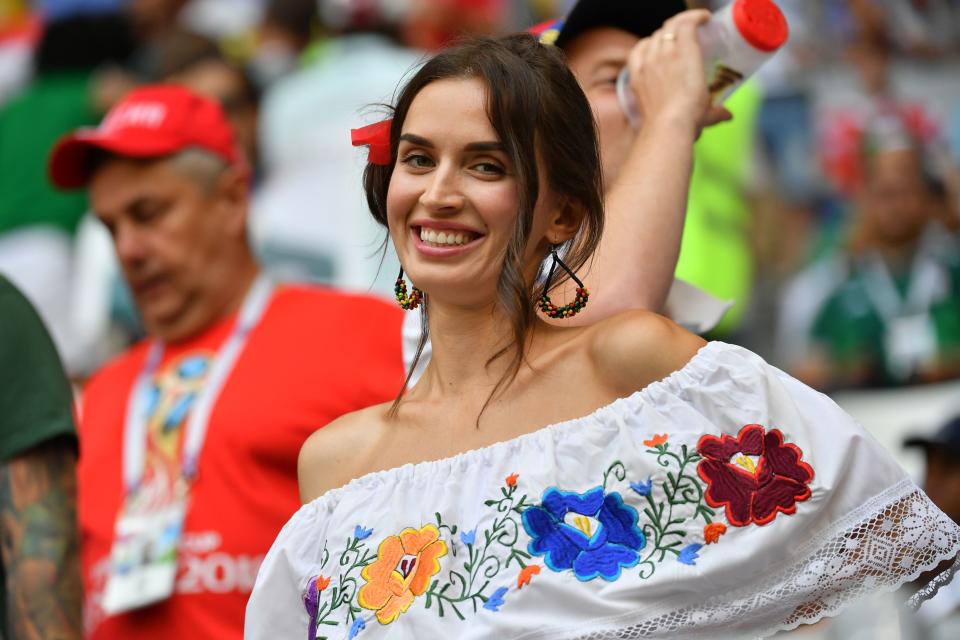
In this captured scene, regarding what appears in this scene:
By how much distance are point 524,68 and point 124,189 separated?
7.68 feet

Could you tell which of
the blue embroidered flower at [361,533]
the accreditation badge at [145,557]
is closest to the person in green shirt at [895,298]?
the accreditation badge at [145,557]

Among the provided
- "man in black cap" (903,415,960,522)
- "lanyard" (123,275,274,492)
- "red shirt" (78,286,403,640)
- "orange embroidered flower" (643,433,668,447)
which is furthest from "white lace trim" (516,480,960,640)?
"man in black cap" (903,415,960,522)

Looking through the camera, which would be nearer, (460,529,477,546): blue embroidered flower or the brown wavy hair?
(460,529,477,546): blue embroidered flower

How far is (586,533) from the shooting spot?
2.34 m

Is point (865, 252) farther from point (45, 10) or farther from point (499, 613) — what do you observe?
point (499, 613)

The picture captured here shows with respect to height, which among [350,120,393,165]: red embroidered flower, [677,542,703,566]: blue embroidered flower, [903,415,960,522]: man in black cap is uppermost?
[350,120,393,165]: red embroidered flower

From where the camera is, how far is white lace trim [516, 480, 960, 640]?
229 cm

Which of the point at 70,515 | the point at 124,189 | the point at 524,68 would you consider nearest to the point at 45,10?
the point at 124,189

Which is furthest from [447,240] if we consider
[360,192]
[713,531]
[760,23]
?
[360,192]

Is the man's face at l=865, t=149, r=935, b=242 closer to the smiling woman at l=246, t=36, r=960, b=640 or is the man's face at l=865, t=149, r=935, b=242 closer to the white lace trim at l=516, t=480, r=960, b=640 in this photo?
the smiling woman at l=246, t=36, r=960, b=640

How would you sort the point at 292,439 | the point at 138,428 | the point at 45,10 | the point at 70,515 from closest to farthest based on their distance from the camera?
1. the point at 70,515
2. the point at 292,439
3. the point at 138,428
4. the point at 45,10

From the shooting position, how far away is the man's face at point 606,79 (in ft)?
10.5

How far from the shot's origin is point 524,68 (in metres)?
2.61

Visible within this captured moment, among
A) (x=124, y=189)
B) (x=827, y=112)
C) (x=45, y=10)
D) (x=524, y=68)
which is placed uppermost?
(x=524, y=68)
